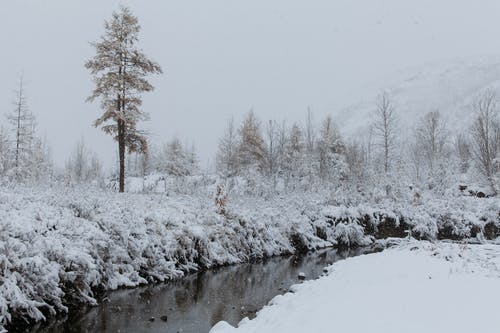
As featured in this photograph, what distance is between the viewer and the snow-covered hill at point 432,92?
126375 millimetres

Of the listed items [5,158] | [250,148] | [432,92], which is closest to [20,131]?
[5,158]

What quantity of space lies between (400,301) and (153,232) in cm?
831

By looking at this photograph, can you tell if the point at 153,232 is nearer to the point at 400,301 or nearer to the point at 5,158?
the point at 400,301

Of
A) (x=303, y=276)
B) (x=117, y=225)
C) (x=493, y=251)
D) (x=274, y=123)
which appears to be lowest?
(x=303, y=276)

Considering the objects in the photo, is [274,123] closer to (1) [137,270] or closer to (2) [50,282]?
(1) [137,270]

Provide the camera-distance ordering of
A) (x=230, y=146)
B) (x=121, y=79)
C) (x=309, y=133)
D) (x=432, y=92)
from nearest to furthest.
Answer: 1. (x=121, y=79)
2. (x=230, y=146)
3. (x=309, y=133)
4. (x=432, y=92)

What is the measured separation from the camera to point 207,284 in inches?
476

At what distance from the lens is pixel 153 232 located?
41.8 ft

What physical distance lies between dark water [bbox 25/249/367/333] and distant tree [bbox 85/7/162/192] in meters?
12.8

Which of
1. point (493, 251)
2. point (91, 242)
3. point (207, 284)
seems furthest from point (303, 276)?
point (91, 242)

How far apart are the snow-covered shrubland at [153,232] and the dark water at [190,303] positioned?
50 cm

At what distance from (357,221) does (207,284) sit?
11844mm

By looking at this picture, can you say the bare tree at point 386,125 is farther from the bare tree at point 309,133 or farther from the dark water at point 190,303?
the dark water at point 190,303

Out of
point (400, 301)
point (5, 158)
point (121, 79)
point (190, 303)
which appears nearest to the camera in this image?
point (400, 301)
